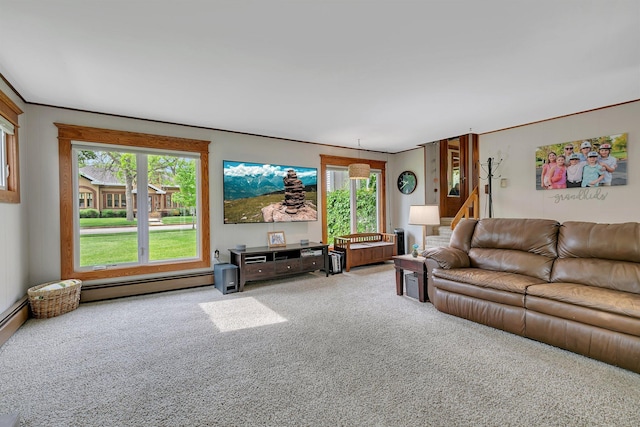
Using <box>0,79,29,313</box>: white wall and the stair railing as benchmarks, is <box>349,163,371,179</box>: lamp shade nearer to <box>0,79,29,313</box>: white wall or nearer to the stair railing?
the stair railing

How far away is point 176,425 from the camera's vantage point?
5.52 feet

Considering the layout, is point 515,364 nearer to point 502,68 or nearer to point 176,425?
point 176,425

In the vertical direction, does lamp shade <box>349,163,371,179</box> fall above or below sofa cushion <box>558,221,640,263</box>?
above

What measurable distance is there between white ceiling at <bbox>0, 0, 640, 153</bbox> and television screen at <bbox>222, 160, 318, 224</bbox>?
3.63ft

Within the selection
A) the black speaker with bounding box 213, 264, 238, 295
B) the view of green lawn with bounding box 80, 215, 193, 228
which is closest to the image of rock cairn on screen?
the black speaker with bounding box 213, 264, 238, 295

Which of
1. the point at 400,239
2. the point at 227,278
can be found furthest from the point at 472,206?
the point at 227,278

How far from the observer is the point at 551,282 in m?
2.93

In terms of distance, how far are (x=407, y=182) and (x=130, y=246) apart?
5.44 m

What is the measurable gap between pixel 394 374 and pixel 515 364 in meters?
0.97

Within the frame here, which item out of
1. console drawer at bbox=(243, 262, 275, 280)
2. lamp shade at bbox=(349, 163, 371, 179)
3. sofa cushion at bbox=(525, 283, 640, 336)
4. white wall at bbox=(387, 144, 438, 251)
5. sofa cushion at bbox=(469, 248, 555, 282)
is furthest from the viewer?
white wall at bbox=(387, 144, 438, 251)

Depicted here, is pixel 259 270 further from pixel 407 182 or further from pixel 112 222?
pixel 407 182

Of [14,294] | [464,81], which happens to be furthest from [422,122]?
[14,294]

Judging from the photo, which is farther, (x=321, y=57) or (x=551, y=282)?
(x=551, y=282)

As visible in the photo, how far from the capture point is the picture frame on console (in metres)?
5.21
